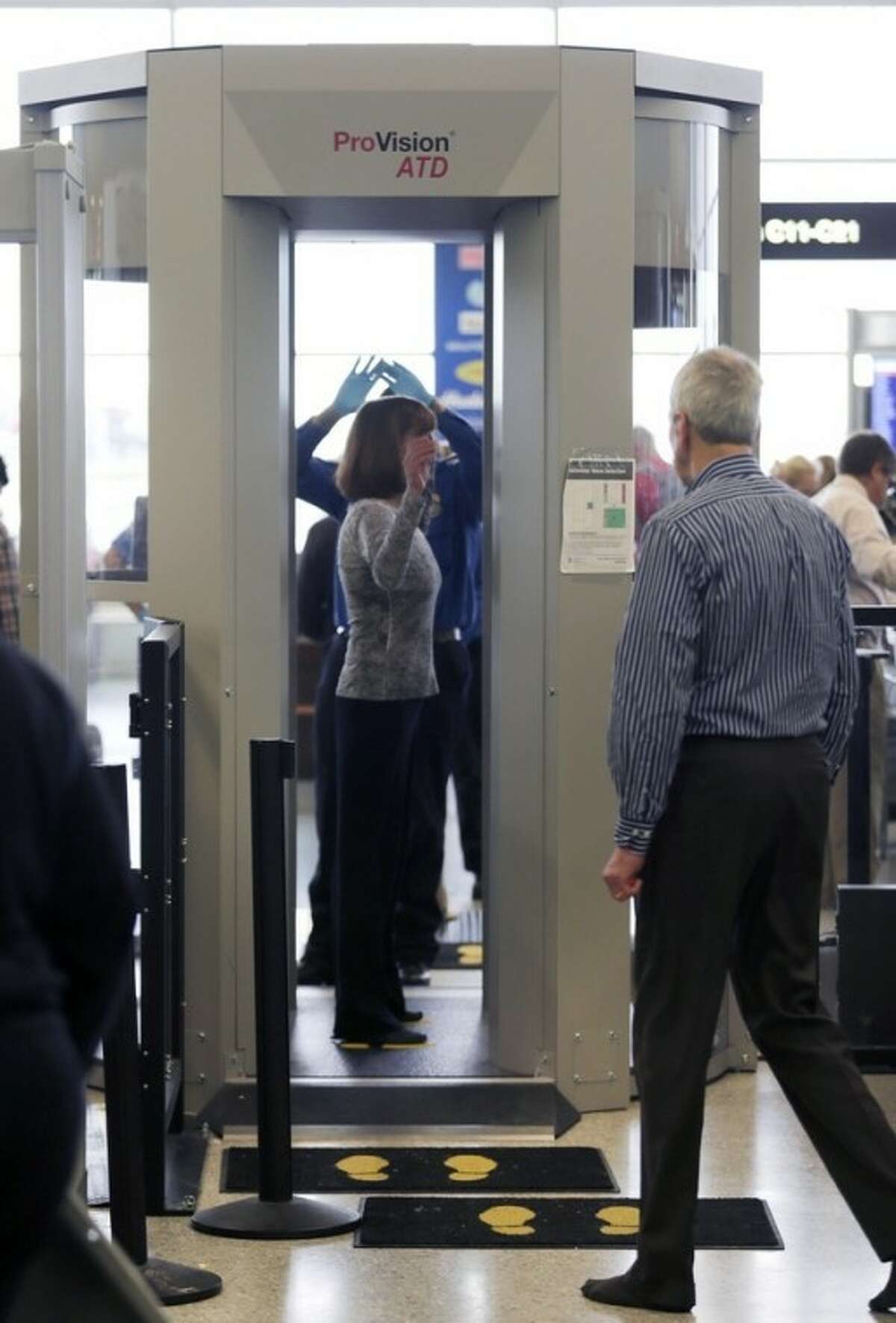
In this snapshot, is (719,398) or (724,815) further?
(719,398)

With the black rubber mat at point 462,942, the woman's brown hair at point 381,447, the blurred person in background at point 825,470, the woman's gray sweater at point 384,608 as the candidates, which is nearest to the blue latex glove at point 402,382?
the woman's brown hair at point 381,447

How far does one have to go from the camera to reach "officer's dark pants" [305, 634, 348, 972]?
20.1 ft

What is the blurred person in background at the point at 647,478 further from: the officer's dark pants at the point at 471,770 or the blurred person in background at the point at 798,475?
the blurred person in background at the point at 798,475

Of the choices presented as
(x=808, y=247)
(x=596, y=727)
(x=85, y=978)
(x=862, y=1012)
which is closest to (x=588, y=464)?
(x=596, y=727)

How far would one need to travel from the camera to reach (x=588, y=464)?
5039 mm

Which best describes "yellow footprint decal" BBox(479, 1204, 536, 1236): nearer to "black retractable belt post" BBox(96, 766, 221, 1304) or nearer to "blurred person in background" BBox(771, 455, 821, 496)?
"black retractable belt post" BBox(96, 766, 221, 1304)

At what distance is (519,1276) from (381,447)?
217 cm

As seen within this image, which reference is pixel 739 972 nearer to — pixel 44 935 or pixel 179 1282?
pixel 179 1282

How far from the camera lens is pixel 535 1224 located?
4.32 meters

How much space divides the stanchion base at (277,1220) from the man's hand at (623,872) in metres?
1.00

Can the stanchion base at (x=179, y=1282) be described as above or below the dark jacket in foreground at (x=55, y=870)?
below

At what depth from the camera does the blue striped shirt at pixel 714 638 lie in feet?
12.0

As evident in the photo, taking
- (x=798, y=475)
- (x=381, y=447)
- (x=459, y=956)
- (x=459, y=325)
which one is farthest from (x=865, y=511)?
(x=381, y=447)

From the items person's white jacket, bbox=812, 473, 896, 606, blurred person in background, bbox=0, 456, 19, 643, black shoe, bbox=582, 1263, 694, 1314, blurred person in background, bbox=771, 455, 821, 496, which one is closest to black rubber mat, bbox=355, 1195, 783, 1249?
black shoe, bbox=582, 1263, 694, 1314
